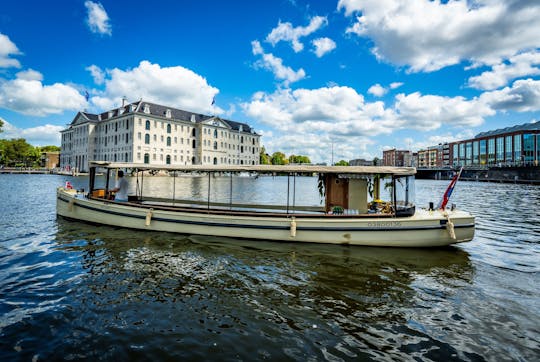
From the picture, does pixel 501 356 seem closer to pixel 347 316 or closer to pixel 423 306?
pixel 423 306

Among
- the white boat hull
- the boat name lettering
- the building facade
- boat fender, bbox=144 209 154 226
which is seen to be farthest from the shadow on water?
the building facade

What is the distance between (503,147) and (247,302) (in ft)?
431

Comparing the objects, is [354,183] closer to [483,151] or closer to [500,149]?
[500,149]

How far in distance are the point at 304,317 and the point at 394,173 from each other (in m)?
6.71

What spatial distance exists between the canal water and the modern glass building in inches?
3742

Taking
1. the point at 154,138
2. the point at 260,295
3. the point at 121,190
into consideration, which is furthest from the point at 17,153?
the point at 260,295

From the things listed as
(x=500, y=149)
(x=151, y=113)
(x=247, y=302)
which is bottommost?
(x=247, y=302)

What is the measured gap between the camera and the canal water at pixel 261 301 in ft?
15.5

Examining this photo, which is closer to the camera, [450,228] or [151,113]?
[450,228]

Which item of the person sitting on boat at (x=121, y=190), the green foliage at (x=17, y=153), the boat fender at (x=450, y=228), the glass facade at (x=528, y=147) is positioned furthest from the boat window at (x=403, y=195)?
the green foliage at (x=17, y=153)

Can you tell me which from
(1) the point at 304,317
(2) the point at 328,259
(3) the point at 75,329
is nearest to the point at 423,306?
(1) the point at 304,317

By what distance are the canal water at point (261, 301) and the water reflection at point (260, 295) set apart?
3 cm

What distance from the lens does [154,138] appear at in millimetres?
83312

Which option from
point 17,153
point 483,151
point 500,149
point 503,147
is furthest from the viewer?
point 483,151
